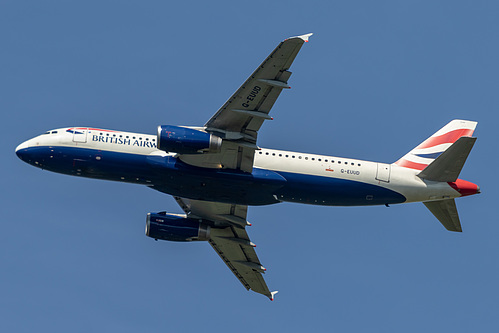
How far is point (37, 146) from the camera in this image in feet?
197

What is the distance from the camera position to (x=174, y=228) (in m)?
66.2

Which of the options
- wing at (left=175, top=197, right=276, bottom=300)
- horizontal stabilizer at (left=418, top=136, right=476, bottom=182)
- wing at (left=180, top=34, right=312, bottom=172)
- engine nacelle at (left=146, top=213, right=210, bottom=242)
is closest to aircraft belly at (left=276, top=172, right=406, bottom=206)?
horizontal stabilizer at (left=418, top=136, right=476, bottom=182)

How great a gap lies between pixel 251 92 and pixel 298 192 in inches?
370

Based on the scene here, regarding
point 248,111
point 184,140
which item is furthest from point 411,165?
point 184,140

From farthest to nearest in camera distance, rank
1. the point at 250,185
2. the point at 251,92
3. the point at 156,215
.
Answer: the point at 156,215, the point at 250,185, the point at 251,92

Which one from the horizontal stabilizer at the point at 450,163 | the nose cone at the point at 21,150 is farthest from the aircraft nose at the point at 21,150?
the horizontal stabilizer at the point at 450,163

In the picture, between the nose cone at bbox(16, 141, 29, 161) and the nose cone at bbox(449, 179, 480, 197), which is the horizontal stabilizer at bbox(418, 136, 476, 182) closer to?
the nose cone at bbox(449, 179, 480, 197)

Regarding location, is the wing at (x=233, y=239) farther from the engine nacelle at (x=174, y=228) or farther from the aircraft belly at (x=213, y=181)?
the aircraft belly at (x=213, y=181)

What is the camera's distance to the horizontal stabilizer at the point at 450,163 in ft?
189

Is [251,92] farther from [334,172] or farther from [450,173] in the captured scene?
[450,173]

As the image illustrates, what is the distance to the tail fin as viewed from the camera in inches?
2457

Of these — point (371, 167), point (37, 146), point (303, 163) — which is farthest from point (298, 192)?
point (37, 146)

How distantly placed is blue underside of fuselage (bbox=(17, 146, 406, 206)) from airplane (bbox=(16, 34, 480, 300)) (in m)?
0.07

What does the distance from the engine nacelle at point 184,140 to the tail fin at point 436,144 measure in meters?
16.1
